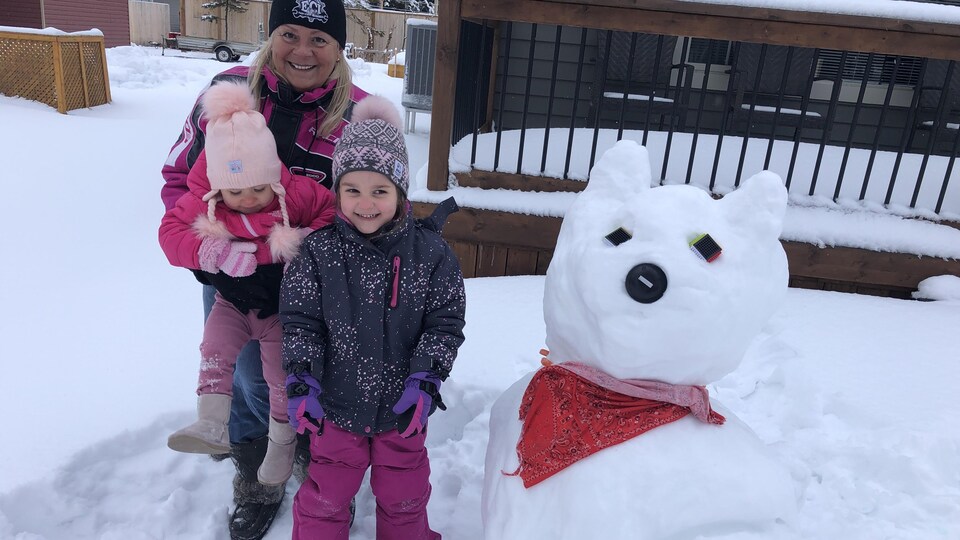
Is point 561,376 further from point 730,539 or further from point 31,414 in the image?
point 31,414

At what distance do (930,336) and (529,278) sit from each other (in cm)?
213

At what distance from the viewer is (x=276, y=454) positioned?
6.50 feet

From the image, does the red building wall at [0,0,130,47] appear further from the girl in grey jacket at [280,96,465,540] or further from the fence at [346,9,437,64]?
the girl in grey jacket at [280,96,465,540]

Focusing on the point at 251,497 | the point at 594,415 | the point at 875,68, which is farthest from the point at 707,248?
the point at 875,68

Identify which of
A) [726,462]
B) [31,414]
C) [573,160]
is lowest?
[31,414]

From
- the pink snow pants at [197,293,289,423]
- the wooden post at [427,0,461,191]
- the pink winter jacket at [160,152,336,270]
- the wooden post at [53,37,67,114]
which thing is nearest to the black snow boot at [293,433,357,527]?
the pink snow pants at [197,293,289,423]

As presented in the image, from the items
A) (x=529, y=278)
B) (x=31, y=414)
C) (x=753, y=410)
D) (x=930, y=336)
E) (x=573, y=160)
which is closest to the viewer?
(x=31, y=414)

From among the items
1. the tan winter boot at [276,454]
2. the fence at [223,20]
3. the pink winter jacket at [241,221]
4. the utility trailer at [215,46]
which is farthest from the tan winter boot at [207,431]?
the fence at [223,20]

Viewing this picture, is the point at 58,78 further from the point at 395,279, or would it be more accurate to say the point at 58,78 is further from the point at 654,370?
the point at 654,370

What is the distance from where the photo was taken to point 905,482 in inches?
92.0

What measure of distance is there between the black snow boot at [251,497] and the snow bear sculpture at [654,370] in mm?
1013

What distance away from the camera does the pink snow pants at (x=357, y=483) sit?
187cm

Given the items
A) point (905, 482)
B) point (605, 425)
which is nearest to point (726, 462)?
point (605, 425)

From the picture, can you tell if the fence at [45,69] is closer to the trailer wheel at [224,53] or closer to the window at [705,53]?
the window at [705,53]
